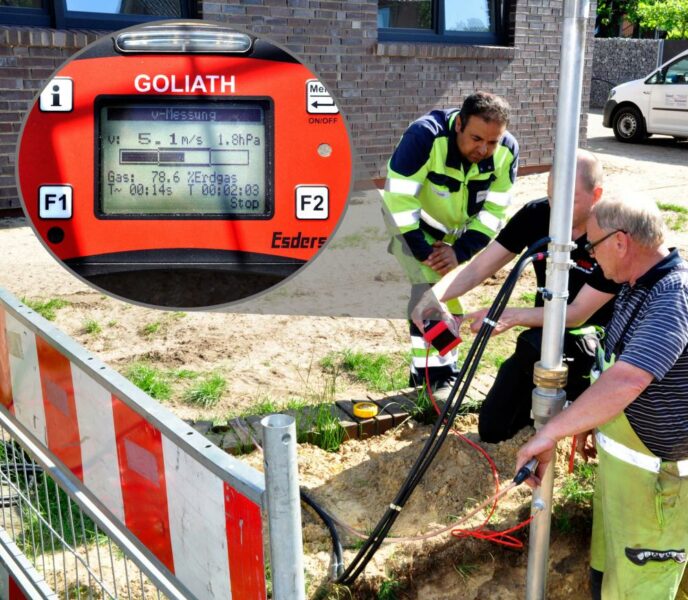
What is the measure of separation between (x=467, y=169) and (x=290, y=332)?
5.82 feet

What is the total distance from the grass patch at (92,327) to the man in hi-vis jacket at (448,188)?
2040 mm

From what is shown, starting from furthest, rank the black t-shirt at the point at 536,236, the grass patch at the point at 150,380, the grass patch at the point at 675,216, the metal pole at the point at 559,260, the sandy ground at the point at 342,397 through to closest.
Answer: the grass patch at the point at 675,216 < the grass patch at the point at 150,380 < the black t-shirt at the point at 536,236 < the sandy ground at the point at 342,397 < the metal pole at the point at 559,260

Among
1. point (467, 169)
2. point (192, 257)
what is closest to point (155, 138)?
point (192, 257)

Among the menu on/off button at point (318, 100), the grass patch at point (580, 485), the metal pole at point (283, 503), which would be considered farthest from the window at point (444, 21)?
the metal pole at point (283, 503)

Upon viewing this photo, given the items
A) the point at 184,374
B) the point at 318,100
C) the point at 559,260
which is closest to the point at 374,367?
the point at 184,374

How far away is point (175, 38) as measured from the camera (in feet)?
4.72

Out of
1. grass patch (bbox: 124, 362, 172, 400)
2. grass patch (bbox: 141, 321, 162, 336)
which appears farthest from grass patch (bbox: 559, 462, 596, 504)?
grass patch (bbox: 141, 321, 162, 336)

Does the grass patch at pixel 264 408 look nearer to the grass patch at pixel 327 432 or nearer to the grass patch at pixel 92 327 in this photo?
the grass patch at pixel 327 432

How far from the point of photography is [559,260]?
2.47m

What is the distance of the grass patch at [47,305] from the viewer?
5.54 m

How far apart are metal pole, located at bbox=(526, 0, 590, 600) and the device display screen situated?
3.27 feet

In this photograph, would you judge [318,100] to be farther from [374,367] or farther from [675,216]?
[675,216]

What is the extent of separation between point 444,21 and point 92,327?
6.16 m

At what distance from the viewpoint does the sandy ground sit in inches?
128
